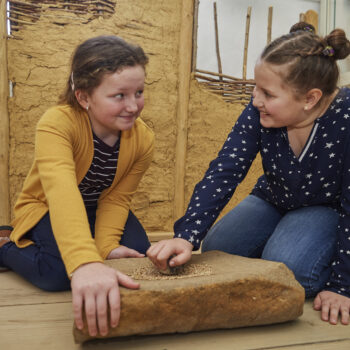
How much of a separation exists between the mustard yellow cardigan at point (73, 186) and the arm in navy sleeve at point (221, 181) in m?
0.30

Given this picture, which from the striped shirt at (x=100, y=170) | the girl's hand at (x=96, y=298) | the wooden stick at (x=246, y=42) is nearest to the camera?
the girl's hand at (x=96, y=298)

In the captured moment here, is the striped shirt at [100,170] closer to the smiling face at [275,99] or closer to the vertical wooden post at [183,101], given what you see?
the smiling face at [275,99]

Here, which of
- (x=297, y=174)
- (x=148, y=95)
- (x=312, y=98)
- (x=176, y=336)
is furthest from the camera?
(x=148, y=95)

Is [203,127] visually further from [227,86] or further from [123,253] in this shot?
[123,253]

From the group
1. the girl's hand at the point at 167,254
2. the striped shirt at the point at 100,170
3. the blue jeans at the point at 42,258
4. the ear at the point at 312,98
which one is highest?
the ear at the point at 312,98

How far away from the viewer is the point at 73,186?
111cm

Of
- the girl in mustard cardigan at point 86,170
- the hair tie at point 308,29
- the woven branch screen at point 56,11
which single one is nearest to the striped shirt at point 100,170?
the girl in mustard cardigan at point 86,170

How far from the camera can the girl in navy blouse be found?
1169mm

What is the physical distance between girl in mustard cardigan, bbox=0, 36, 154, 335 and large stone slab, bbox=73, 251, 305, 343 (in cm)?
16

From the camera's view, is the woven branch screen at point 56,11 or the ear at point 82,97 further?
the woven branch screen at point 56,11

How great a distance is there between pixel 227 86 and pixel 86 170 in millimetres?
1426

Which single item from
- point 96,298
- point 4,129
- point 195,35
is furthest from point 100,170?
point 195,35

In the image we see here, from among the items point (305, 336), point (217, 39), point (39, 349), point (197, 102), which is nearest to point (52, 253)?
point (39, 349)

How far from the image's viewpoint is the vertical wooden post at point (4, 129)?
2.08 metres
